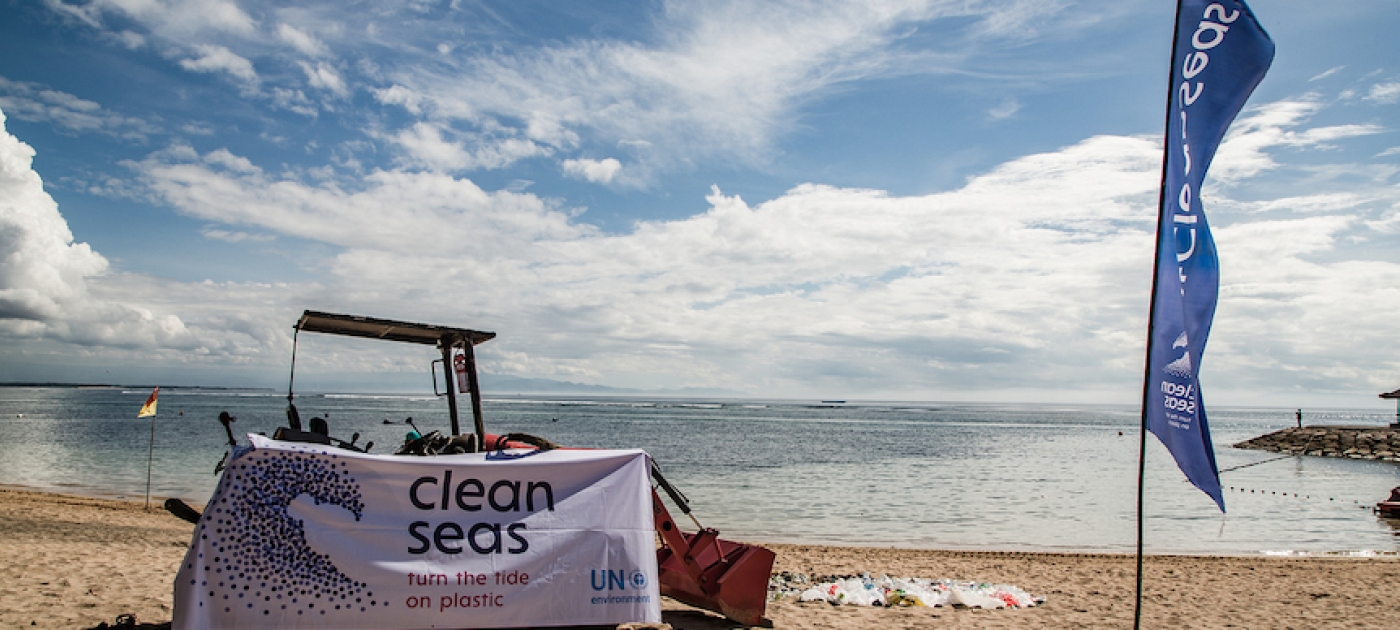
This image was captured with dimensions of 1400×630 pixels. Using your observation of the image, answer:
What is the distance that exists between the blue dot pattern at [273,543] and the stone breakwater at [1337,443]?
5523 centimetres

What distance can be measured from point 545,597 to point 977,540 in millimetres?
13656

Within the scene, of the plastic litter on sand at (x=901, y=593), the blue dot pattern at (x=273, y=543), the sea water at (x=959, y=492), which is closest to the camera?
Answer: the blue dot pattern at (x=273, y=543)

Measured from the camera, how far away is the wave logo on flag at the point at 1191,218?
15.6 ft

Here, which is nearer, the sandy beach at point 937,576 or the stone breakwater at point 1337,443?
the sandy beach at point 937,576

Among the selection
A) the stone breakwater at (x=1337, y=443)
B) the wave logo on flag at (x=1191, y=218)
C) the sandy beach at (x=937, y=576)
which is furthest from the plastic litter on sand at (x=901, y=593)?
the stone breakwater at (x=1337, y=443)

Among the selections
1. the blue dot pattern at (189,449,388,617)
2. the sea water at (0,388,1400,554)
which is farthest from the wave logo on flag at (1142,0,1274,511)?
the sea water at (0,388,1400,554)

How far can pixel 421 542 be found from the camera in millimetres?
5316

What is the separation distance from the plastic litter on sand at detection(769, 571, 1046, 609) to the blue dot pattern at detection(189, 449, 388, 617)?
497cm

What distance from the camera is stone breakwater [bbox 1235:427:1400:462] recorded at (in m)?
45.8

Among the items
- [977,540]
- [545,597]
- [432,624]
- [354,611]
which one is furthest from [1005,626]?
[977,540]

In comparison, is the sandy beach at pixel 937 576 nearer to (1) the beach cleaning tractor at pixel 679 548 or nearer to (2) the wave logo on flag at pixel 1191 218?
(1) the beach cleaning tractor at pixel 679 548

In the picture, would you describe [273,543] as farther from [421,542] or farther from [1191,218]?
[1191,218]

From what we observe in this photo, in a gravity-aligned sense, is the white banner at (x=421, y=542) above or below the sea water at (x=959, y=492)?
above

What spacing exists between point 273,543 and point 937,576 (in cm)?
941
